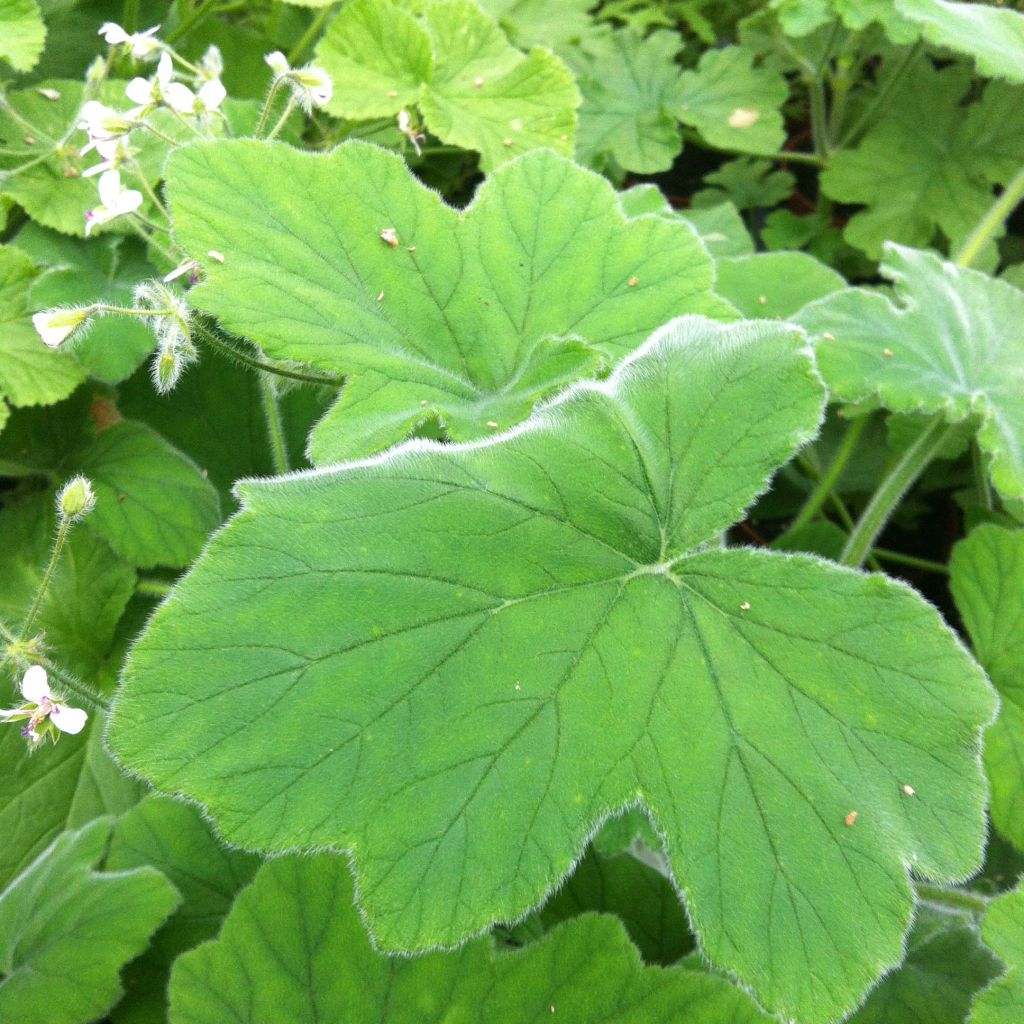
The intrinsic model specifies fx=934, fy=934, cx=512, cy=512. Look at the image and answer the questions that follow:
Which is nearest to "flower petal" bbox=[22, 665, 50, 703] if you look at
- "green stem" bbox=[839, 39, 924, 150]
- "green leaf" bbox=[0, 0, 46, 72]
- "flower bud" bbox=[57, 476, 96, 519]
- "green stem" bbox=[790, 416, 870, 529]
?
"flower bud" bbox=[57, 476, 96, 519]

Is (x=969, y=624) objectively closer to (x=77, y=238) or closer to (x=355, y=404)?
(x=355, y=404)

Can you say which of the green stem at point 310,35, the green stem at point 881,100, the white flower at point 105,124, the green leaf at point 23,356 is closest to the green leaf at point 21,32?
the green leaf at point 23,356

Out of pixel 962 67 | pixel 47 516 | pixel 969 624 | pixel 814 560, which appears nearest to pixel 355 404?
pixel 814 560

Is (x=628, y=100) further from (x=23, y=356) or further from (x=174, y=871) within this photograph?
(x=174, y=871)

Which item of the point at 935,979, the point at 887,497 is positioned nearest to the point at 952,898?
the point at 935,979

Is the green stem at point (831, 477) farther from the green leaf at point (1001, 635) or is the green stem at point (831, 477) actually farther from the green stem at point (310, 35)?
the green stem at point (310, 35)

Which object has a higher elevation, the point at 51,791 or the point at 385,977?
the point at 385,977
